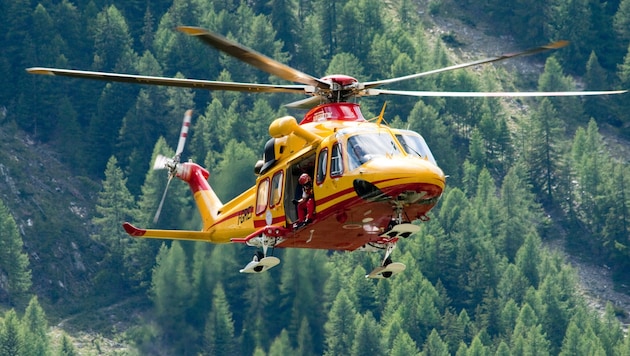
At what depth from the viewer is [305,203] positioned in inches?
2071

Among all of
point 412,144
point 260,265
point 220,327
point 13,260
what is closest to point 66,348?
point 13,260

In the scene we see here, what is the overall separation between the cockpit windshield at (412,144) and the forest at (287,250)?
8597 centimetres

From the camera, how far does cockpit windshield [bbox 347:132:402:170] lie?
168 feet

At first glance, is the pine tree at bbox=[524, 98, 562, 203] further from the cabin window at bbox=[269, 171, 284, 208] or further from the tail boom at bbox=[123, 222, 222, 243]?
the cabin window at bbox=[269, 171, 284, 208]

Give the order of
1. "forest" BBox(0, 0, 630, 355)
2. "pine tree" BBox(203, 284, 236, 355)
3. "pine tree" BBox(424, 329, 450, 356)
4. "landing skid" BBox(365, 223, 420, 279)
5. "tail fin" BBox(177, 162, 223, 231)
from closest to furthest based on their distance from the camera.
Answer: "landing skid" BBox(365, 223, 420, 279) → "tail fin" BBox(177, 162, 223, 231) → "forest" BBox(0, 0, 630, 355) → "pine tree" BBox(203, 284, 236, 355) → "pine tree" BBox(424, 329, 450, 356)

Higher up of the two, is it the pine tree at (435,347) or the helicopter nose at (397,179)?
the helicopter nose at (397,179)

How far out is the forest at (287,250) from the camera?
489 feet

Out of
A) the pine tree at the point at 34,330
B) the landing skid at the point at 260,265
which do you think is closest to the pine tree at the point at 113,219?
the pine tree at the point at 34,330

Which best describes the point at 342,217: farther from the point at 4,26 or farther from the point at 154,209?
the point at 4,26

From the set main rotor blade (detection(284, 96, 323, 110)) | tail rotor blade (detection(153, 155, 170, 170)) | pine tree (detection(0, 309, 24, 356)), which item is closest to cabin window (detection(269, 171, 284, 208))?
main rotor blade (detection(284, 96, 323, 110))

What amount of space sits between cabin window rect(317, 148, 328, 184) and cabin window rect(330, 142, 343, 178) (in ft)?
0.87

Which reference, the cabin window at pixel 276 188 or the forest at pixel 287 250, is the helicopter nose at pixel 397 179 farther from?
the forest at pixel 287 250

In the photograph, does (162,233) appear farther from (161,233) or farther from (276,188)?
(276,188)

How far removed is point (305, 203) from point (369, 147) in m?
2.60
